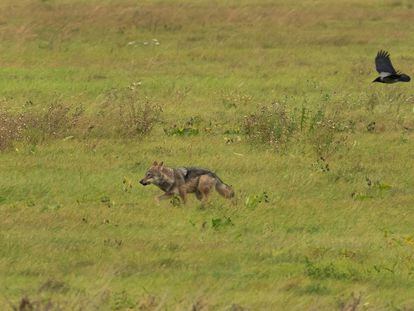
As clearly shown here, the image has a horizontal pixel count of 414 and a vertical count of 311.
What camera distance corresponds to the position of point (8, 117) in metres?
17.6

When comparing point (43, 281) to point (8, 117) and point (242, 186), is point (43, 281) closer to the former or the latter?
point (242, 186)

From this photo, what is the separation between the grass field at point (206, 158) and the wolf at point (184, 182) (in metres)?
0.16

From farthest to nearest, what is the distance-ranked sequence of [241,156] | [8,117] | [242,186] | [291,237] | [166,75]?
[166,75]
[8,117]
[241,156]
[242,186]
[291,237]

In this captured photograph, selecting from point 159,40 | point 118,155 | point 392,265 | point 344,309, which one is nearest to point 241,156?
point 118,155

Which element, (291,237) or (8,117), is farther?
(8,117)

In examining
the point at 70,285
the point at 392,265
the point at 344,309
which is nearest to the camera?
the point at 344,309

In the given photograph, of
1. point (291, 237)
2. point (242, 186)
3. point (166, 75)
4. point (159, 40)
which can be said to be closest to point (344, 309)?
point (291, 237)

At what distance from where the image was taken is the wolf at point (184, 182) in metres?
13.3

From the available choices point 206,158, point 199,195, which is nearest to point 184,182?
point 199,195

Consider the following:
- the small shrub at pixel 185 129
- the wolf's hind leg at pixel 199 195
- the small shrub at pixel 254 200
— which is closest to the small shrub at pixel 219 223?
the small shrub at pixel 254 200

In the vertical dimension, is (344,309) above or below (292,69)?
above

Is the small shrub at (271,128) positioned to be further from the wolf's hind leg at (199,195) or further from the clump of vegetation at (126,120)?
the wolf's hind leg at (199,195)

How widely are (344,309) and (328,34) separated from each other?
877 inches

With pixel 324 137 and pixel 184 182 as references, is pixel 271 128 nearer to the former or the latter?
pixel 324 137
